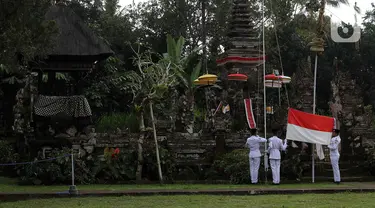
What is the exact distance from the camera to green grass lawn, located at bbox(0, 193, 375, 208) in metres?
12.3

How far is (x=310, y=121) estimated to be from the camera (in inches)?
727

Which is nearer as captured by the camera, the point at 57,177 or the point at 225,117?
the point at 57,177

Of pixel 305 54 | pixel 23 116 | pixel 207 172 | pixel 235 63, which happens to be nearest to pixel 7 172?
pixel 23 116

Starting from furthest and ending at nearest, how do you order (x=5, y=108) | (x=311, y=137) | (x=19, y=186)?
1. (x=5, y=108)
2. (x=311, y=137)
3. (x=19, y=186)

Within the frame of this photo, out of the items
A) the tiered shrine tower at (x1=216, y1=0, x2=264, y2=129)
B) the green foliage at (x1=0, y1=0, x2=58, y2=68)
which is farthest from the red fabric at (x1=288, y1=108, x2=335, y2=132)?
the green foliage at (x1=0, y1=0, x2=58, y2=68)

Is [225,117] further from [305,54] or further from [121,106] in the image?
[305,54]

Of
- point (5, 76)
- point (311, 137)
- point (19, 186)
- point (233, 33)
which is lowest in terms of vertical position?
point (19, 186)

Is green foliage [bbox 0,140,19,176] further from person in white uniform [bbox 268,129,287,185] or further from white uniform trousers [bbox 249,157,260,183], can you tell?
person in white uniform [bbox 268,129,287,185]

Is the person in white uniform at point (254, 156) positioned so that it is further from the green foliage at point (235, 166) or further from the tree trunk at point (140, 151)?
the tree trunk at point (140, 151)

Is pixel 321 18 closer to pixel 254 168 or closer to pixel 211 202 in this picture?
pixel 254 168

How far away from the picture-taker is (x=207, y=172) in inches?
750

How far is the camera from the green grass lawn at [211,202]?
12.3 metres

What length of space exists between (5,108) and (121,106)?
34.0 ft

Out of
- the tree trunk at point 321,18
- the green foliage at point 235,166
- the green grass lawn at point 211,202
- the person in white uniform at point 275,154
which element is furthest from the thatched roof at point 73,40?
the green grass lawn at point 211,202
